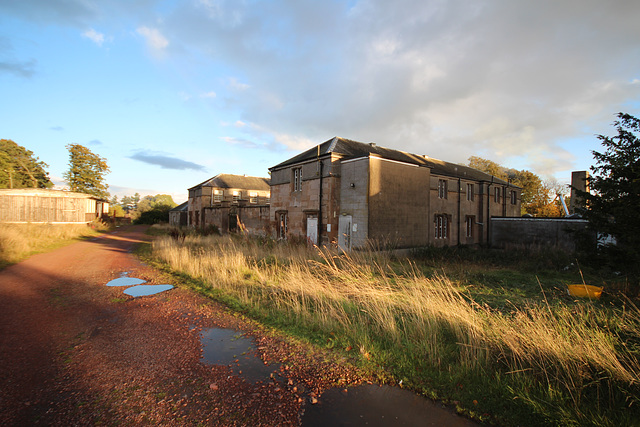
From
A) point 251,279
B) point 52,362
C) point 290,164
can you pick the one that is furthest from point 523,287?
point 290,164

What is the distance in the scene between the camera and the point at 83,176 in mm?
43281

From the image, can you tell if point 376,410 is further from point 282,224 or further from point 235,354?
point 282,224

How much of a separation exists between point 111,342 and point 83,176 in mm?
50501

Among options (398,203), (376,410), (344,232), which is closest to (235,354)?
(376,410)

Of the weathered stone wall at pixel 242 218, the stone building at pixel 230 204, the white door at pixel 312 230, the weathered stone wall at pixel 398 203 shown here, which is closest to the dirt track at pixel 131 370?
the weathered stone wall at pixel 398 203

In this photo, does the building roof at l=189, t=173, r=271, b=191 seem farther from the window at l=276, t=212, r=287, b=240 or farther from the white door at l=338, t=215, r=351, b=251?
the white door at l=338, t=215, r=351, b=251

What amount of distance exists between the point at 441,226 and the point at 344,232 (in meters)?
8.67

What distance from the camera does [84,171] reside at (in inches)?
1711

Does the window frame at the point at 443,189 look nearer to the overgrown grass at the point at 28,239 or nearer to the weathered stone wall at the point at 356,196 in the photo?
the weathered stone wall at the point at 356,196

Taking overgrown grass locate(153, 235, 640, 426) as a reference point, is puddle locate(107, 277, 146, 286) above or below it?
below

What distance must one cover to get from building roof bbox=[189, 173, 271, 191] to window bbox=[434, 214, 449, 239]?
2719cm

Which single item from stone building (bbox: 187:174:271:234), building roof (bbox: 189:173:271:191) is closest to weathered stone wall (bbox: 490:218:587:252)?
stone building (bbox: 187:174:271:234)

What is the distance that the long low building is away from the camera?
24250 millimetres

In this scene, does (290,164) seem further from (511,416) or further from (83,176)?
(83,176)
